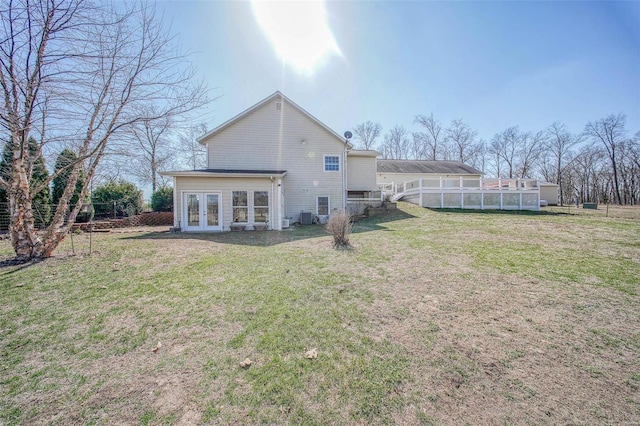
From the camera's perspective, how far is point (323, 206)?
634 inches

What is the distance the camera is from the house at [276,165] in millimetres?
12844

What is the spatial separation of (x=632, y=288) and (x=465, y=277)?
2748 millimetres

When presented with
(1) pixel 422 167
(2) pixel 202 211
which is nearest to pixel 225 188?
(2) pixel 202 211

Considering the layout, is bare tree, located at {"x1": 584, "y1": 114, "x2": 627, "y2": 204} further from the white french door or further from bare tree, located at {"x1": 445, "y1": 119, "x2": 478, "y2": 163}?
the white french door

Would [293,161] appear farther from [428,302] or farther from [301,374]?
[301,374]

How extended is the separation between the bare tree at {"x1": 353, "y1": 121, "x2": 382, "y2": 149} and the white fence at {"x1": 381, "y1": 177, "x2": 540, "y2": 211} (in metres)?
25.5

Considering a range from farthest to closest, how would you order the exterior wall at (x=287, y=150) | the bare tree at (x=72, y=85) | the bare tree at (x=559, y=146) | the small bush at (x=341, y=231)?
the bare tree at (x=559, y=146) → the exterior wall at (x=287, y=150) → the small bush at (x=341, y=231) → the bare tree at (x=72, y=85)

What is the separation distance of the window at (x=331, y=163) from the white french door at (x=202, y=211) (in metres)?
6.82

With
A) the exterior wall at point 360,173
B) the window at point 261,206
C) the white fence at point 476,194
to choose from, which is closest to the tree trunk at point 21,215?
the window at point 261,206

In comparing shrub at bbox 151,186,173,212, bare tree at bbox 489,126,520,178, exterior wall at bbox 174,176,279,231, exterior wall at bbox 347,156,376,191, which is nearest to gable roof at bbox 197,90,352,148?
exterior wall at bbox 347,156,376,191

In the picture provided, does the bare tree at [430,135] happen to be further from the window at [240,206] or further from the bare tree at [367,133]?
the window at [240,206]

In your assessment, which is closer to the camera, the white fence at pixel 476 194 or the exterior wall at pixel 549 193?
the white fence at pixel 476 194

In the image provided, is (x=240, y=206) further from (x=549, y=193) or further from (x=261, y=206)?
(x=549, y=193)

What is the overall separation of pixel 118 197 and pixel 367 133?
3443 cm
